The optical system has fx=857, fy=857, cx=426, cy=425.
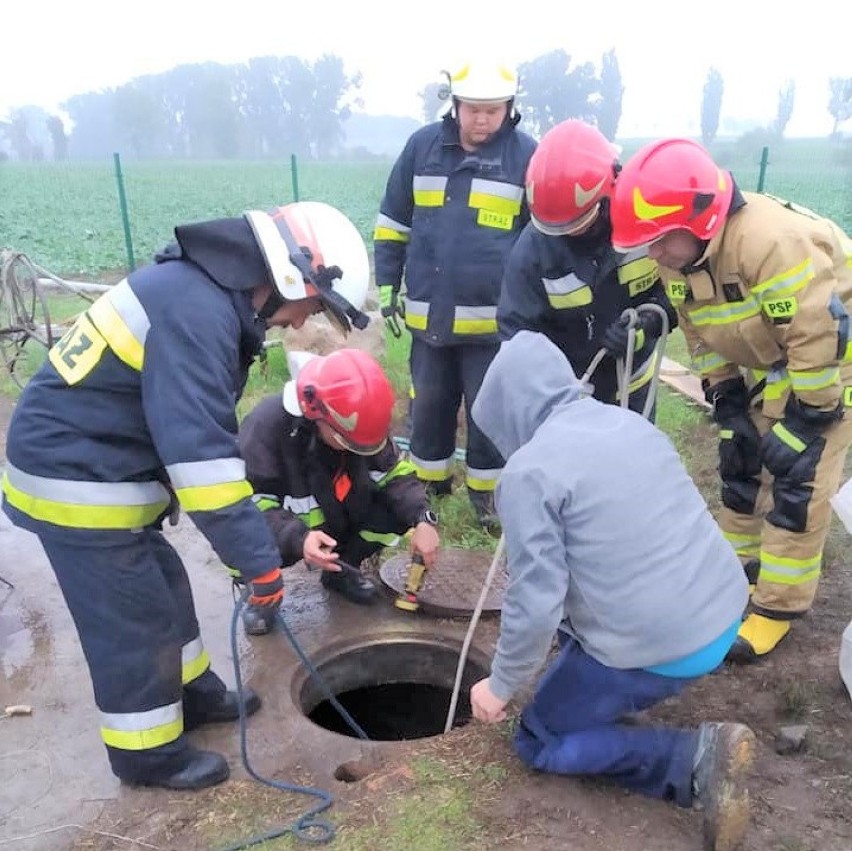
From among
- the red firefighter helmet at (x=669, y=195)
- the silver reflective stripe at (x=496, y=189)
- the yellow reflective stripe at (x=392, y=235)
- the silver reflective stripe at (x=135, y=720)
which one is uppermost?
the red firefighter helmet at (x=669, y=195)

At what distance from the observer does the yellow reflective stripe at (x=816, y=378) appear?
9.62ft

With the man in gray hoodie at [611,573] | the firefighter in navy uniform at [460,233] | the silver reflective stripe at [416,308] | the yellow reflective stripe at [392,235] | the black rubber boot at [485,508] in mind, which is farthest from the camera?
the yellow reflective stripe at [392,235]

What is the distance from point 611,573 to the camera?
7.54 ft

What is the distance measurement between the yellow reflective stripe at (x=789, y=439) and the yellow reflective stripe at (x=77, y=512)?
2231mm

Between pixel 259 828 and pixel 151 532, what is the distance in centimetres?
98

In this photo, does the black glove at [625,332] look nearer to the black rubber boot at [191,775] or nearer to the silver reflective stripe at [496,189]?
the silver reflective stripe at [496,189]

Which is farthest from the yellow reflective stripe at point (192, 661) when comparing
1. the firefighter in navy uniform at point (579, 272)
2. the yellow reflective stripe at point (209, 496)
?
the firefighter in navy uniform at point (579, 272)

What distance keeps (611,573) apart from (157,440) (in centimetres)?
129

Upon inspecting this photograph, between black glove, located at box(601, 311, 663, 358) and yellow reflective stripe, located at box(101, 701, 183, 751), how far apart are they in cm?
219

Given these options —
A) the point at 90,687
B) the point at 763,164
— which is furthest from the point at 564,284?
the point at 763,164

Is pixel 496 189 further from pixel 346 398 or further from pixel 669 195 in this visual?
pixel 346 398

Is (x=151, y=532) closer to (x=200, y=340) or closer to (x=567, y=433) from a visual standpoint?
(x=200, y=340)

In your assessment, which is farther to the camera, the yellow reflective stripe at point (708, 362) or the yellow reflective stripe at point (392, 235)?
the yellow reflective stripe at point (392, 235)

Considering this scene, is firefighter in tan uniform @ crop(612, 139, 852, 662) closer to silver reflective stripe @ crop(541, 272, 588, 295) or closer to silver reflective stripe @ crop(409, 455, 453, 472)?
silver reflective stripe @ crop(541, 272, 588, 295)
